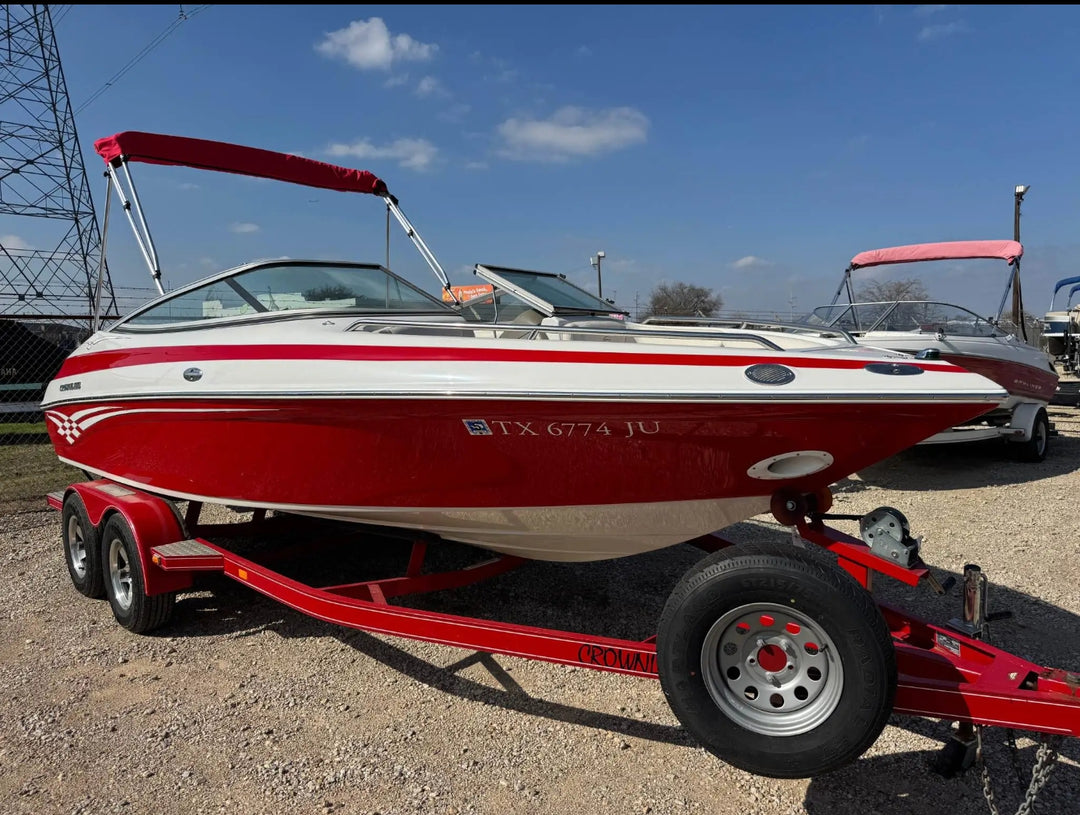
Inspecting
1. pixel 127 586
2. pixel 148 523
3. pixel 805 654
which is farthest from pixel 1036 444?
pixel 127 586

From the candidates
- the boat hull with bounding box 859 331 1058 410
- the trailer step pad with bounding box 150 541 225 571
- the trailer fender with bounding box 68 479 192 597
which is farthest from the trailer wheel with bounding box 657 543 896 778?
the boat hull with bounding box 859 331 1058 410

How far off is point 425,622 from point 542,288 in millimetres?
2600

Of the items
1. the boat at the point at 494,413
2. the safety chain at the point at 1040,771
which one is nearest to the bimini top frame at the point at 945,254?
the boat at the point at 494,413

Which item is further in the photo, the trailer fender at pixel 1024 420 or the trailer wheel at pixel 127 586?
the trailer fender at pixel 1024 420

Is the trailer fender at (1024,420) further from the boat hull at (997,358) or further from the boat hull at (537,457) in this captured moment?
the boat hull at (537,457)

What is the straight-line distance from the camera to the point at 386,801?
7.76 ft

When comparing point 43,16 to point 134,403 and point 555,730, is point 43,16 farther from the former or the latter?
point 555,730

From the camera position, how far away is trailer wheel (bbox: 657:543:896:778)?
2.04 m

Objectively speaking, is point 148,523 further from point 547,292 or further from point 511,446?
point 547,292

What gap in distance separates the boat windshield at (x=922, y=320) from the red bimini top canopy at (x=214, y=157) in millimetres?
4962

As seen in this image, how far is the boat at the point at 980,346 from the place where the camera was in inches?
258

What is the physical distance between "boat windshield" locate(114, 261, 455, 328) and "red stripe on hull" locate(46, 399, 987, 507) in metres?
0.66

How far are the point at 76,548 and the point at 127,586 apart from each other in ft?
2.59

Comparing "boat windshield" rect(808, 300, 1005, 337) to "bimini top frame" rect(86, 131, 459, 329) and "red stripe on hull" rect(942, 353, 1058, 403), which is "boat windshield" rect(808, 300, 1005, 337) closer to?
"red stripe on hull" rect(942, 353, 1058, 403)
